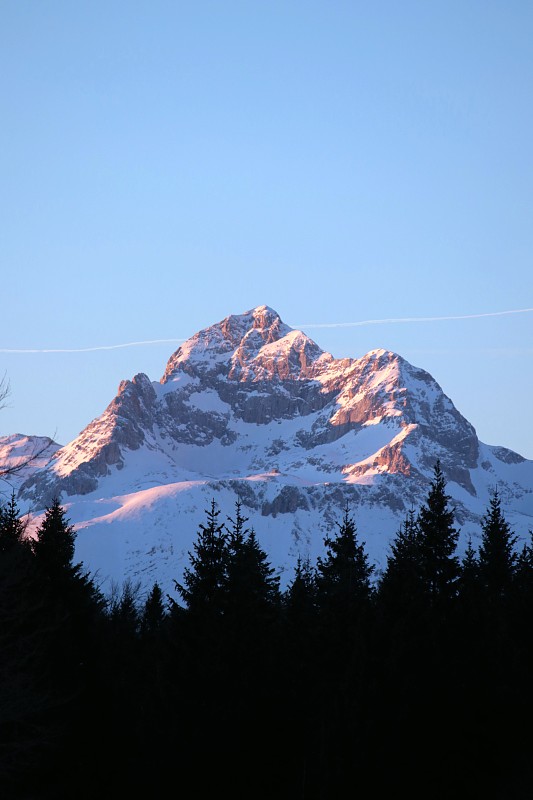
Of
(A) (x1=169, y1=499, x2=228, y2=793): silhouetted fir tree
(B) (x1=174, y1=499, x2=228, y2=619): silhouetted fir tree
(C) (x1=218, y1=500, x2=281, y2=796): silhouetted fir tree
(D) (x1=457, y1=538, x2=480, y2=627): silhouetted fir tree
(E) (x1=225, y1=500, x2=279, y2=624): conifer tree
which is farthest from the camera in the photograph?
(B) (x1=174, y1=499, x2=228, y2=619): silhouetted fir tree

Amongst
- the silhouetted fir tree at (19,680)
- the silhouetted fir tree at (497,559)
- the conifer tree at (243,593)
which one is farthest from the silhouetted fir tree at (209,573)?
the silhouetted fir tree at (497,559)

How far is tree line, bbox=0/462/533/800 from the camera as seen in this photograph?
111ft

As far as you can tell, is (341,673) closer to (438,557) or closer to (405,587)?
(405,587)

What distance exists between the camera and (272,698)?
35625 millimetres

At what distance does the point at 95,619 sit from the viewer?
39750 millimetres

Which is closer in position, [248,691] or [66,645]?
[248,691]

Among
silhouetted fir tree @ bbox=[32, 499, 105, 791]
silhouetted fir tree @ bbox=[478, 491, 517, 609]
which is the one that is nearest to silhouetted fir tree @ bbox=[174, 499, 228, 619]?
silhouetted fir tree @ bbox=[32, 499, 105, 791]

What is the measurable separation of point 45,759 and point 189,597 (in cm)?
828

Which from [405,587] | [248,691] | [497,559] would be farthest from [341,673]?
[497,559]

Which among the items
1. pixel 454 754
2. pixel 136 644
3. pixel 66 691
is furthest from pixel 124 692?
pixel 136 644

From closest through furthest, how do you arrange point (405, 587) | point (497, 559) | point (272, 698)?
point (272, 698), point (405, 587), point (497, 559)

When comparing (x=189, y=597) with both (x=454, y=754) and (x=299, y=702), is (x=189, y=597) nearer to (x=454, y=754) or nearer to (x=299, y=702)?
(x=299, y=702)

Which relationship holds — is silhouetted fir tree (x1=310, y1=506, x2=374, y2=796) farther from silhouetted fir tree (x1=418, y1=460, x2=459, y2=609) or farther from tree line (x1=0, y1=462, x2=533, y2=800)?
silhouetted fir tree (x1=418, y1=460, x2=459, y2=609)

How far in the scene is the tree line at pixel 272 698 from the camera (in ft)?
111
